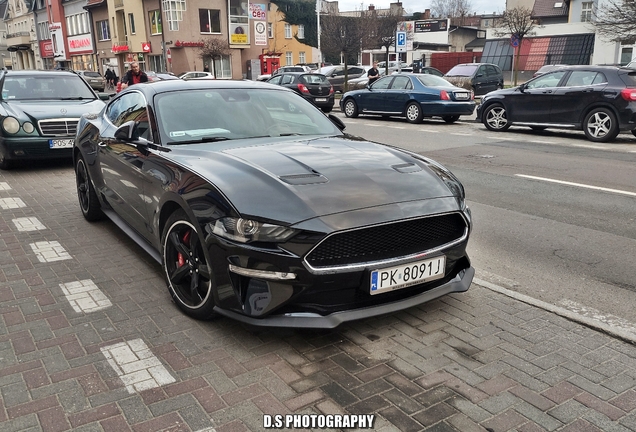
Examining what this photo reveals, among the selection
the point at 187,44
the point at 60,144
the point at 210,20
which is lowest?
the point at 60,144

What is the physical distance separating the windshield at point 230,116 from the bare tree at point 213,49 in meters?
45.7

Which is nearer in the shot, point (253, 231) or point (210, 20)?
point (253, 231)

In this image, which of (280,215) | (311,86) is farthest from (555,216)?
(311,86)

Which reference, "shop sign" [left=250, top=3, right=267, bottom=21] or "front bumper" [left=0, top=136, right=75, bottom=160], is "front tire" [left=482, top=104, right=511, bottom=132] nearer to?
"front bumper" [left=0, top=136, right=75, bottom=160]

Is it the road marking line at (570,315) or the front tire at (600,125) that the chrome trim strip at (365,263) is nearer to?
the road marking line at (570,315)

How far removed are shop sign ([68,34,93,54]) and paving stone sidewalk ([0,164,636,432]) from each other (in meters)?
65.2

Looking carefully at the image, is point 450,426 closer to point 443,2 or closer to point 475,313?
point 475,313

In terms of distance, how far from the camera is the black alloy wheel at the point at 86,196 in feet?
20.4

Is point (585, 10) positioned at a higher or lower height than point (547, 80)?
higher

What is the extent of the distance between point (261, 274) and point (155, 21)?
53.4m

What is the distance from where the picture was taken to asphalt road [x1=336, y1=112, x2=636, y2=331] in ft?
14.9

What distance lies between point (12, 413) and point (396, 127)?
1486 cm

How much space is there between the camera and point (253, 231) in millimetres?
3227

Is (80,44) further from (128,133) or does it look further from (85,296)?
(85,296)
